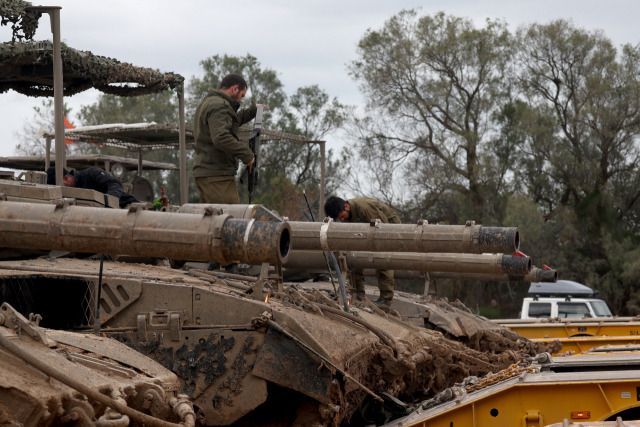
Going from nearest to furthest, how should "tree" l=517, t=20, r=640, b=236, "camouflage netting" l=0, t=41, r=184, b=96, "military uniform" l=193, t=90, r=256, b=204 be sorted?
"military uniform" l=193, t=90, r=256, b=204, "camouflage netting" l=0, t=41, r=184, b=96, "tree" l=517, t=20, r=640, b=236

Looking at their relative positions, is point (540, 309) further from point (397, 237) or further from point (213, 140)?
point (397, 237)

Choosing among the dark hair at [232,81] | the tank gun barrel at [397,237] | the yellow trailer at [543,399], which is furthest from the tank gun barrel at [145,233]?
the dark hair at [232,81]

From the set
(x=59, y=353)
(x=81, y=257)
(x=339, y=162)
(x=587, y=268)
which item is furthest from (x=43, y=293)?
(x=339, y=162)

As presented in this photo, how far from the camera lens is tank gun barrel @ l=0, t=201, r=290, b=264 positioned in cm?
409

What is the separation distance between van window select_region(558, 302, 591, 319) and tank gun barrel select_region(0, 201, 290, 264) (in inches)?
597

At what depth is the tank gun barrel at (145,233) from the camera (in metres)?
4.09

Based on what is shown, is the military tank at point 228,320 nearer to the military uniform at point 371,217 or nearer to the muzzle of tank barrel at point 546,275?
the military uniform at point 371,217

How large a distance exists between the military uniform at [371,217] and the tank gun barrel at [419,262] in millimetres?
291

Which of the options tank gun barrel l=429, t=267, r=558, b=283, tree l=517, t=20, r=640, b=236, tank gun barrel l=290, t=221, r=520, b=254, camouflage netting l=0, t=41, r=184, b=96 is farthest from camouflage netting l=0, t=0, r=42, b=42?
tree l=517, t=20, r=640, b=236

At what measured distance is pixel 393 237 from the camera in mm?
7082

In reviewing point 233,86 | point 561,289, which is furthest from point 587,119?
point 233,86

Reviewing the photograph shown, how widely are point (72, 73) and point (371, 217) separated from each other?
348 cm

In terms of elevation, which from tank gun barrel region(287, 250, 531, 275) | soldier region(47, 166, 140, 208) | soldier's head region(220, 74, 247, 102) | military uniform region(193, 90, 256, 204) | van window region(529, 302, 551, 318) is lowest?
van window region(529, 302, 551, 318)

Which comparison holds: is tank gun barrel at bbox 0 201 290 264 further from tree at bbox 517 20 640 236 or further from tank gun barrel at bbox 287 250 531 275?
tree at bbox 517 20 640 236
